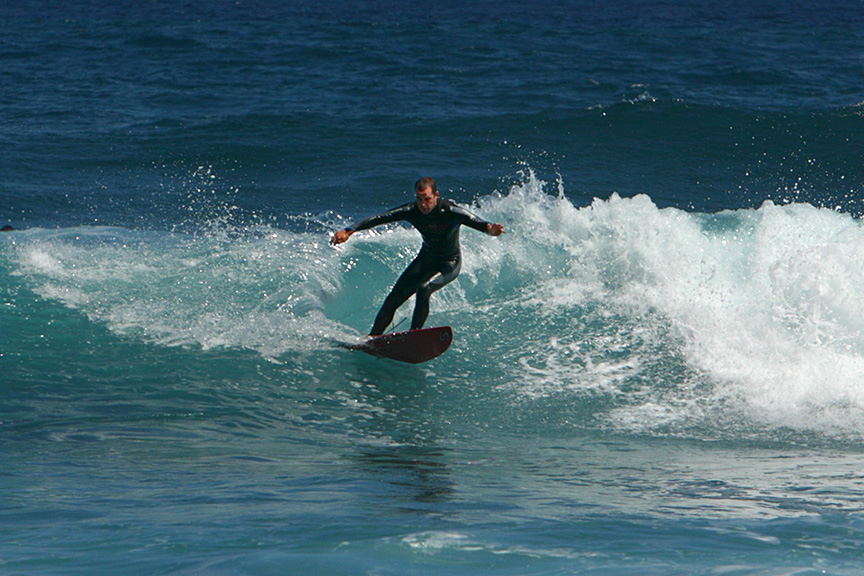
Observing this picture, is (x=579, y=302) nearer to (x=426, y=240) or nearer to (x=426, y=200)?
(x=426, y=240)

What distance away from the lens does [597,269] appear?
33.7 feet

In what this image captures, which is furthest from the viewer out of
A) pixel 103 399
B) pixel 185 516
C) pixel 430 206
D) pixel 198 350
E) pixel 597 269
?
pixel 597 269

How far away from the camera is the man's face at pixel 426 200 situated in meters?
7.66

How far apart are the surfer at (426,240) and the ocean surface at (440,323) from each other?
64 centimetres

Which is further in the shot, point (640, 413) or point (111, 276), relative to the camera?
point (111, 276)

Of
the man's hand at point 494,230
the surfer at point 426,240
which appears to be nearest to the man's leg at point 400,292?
the surfer at point 426,240

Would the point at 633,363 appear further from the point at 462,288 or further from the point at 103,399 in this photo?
the point at 103,399

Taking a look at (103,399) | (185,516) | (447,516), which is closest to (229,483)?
(185,516)

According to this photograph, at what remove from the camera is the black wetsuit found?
7859 millimetres

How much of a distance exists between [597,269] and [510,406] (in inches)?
132

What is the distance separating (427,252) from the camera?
320 inches

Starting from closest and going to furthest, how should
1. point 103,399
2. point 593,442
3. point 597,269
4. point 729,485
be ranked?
point 729,485 → point 593,442 → point 103,399 → point 597,269

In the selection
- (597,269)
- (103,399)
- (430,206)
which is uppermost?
(430,206)

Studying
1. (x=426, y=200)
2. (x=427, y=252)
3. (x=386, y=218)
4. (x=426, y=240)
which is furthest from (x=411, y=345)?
(x=426, y=200)
